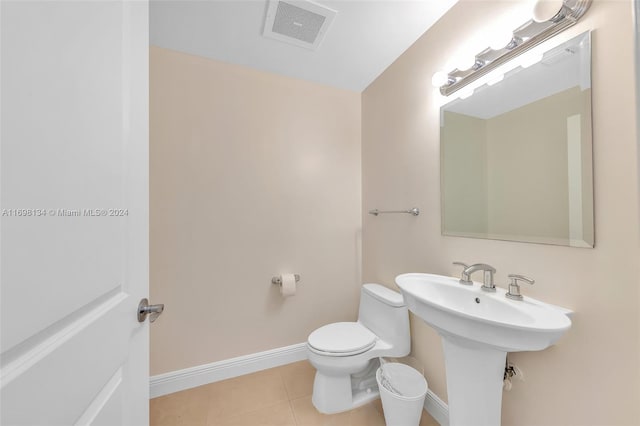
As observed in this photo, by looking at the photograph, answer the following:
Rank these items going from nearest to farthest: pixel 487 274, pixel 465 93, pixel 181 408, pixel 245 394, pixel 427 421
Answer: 1. pixel 487 274
2. pixel 465 93
3. pixel 427 421
4. pixel 181 408
5. pixel 245 394

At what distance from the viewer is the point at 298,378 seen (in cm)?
170

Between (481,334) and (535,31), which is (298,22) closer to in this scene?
(535,31)

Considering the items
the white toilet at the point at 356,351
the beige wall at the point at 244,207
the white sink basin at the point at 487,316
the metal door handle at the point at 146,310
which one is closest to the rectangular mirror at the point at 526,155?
the white sink basin at the point at 487,316

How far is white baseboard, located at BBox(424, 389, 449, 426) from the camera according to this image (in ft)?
4.23

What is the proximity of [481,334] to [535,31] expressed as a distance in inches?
45.0

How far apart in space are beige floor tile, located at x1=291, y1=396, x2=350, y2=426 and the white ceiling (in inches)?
88.9

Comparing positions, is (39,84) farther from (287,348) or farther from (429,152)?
(287,348)

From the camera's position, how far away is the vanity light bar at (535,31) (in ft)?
2.74

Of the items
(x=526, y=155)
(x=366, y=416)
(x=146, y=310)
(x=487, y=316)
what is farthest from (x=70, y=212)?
(x=366, y=416)

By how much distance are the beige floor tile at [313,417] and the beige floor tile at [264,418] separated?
0.12ft

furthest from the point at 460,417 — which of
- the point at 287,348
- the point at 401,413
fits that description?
the point at 287,348

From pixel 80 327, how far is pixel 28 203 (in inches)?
9.7

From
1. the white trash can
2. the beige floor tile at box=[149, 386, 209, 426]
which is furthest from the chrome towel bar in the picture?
the beige floor tile at box=[149, 386, 209, 426]

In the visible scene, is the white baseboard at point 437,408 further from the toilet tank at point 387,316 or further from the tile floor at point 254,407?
the toilet tank at point 387,316
